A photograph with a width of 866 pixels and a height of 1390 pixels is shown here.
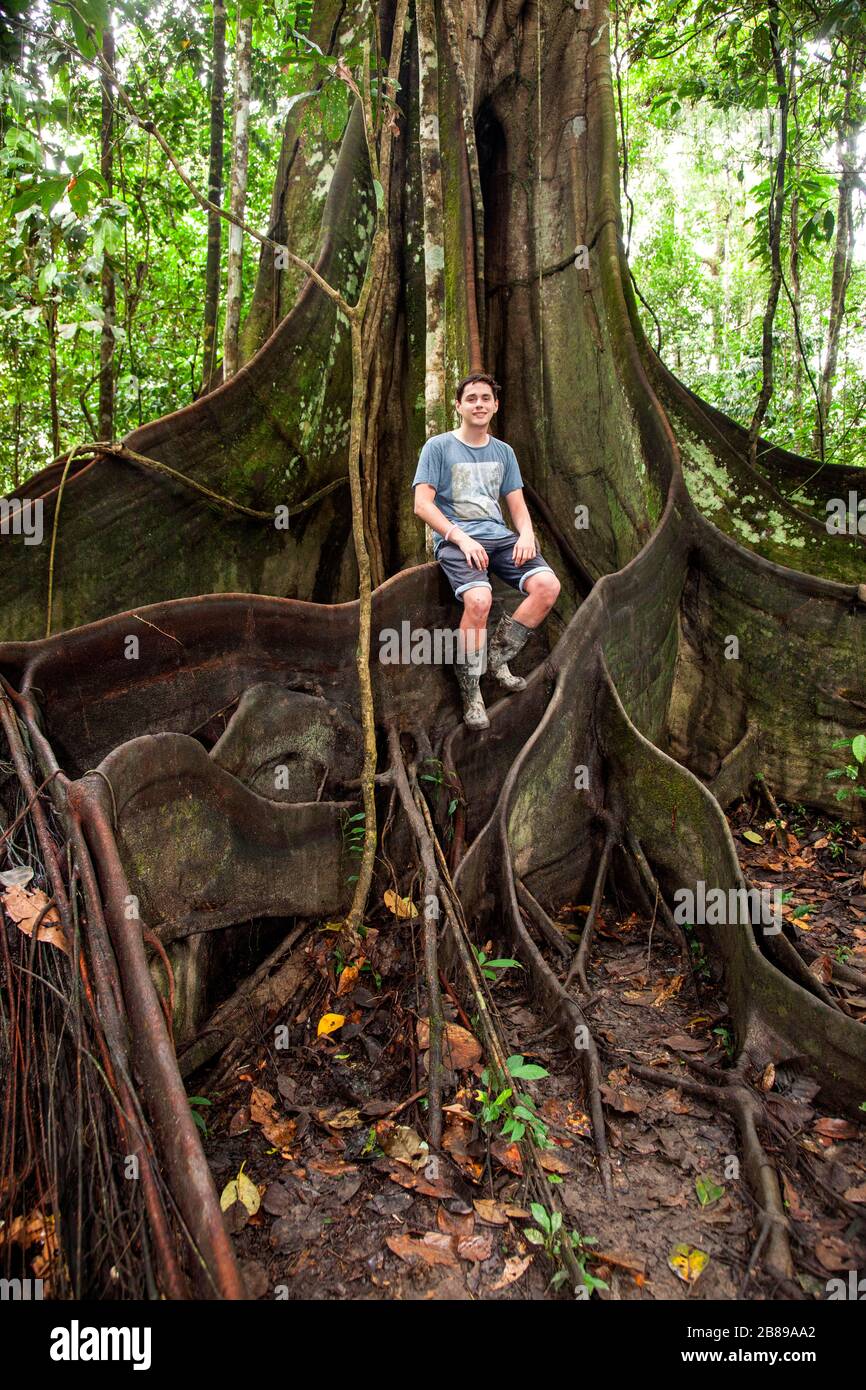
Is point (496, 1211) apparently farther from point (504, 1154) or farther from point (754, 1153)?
point (754, 1153)

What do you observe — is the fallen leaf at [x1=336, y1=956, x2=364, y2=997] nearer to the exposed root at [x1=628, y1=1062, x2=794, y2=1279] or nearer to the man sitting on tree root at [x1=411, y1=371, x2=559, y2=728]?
the exposed root at [x1=628, y1=1062, x2=794, y2=1279]

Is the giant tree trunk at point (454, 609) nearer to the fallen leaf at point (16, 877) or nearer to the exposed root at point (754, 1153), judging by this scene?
the exposed root at point (754, 1153)

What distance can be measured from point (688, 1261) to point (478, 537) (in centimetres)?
283

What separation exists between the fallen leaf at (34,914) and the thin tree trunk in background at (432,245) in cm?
276

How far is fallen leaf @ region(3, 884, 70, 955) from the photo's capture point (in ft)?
7.39

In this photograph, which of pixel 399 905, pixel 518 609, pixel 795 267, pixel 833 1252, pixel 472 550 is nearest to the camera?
pixel 833 1252

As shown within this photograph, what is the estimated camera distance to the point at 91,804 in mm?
2436

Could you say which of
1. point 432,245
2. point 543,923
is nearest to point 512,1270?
point 543,923

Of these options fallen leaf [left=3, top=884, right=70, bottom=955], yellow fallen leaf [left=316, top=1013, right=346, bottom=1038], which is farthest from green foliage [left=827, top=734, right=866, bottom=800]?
fallen leaf [left=3, top=884, right=70, bottom=955]

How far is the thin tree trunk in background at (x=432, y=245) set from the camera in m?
4.55

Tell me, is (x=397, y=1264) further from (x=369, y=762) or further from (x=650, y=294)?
(x=650, y=294)

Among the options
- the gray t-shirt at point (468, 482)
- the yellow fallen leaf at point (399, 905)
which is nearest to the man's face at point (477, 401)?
the gray t-shirt at point (468, 482)

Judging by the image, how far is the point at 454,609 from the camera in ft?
13.5

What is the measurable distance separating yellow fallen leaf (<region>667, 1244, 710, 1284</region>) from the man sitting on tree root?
2.17 m
